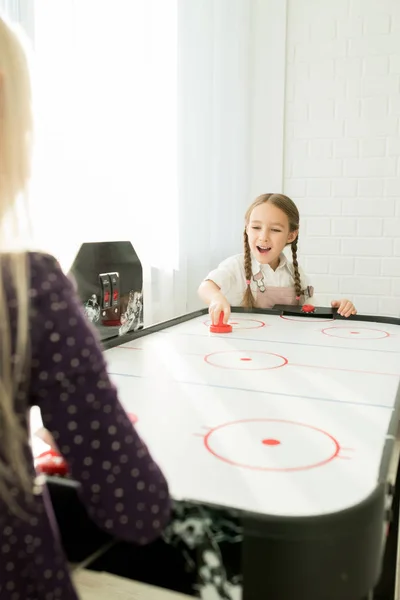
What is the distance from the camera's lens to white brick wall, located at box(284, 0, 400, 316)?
254 centimetres

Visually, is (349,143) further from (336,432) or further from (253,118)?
(336,432)

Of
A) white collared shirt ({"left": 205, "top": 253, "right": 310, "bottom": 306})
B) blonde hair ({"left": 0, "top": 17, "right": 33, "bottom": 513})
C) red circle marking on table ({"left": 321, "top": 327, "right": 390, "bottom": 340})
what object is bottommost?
red circle marking on table ({"left": 321, "top": 327, "right": 390, "bottom": 340})

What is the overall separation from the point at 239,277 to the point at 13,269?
1570 millimetres

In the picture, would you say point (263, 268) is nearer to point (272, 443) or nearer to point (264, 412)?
point (264, 412)

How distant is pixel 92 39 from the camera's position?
154 centimetres

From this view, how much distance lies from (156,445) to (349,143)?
2250 millimetres

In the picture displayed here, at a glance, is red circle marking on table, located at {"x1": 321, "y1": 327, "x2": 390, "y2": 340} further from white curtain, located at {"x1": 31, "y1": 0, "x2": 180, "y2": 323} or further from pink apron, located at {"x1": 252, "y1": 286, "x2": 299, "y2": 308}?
white curtain, located at {"x1": 31, "y1": 0, "x2": 180, "y2": 323}

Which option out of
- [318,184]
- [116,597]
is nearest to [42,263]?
[116,597]

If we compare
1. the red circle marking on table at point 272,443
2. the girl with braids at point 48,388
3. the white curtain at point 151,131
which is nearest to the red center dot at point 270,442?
the red circle marking on table at point 272,443

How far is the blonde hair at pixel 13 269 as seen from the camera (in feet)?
1.49

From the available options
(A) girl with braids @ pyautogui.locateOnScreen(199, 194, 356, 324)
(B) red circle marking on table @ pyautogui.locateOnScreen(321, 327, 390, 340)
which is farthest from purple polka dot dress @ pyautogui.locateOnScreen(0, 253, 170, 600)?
(A) girl with braids @ pyautogui.locateOnScreen(199, 194, 356, 324)

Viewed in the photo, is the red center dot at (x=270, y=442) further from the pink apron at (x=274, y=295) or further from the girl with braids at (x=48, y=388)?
the pink apron at (x=274, y=295)

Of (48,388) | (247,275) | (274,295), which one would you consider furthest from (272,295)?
(48,388)

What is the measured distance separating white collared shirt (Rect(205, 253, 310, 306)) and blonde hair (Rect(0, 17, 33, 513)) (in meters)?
1.47
